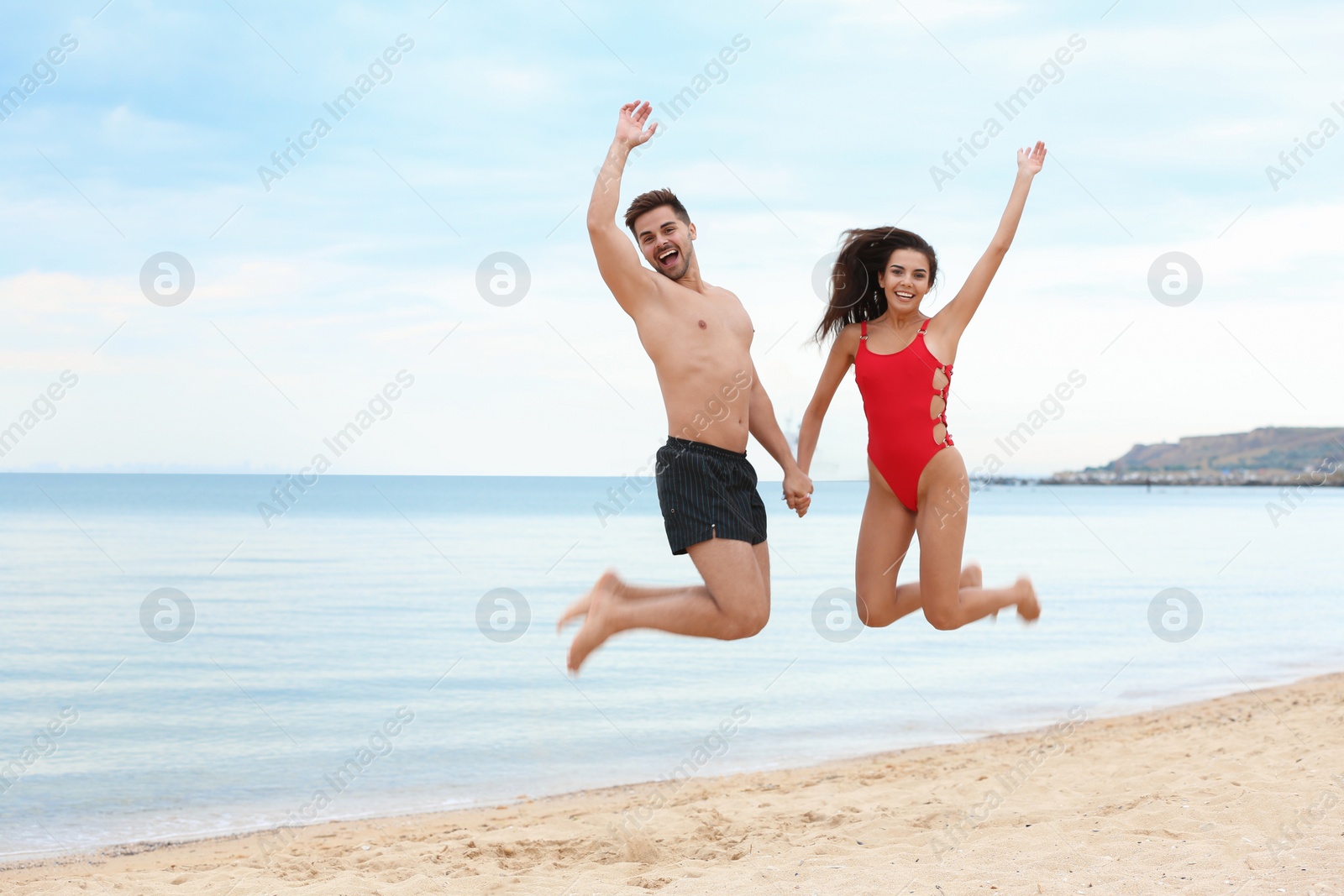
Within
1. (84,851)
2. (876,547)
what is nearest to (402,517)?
(84,851)

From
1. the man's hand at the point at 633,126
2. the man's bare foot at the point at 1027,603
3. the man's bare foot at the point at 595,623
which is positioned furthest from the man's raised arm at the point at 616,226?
the man's bare foot at the point at 1027,603

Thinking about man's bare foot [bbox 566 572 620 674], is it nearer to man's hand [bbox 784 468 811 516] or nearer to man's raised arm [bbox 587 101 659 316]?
man's hand [bbox 784 468 811 516]

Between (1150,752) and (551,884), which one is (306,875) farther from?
(1150,752)

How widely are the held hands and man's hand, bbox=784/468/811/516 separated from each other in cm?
181

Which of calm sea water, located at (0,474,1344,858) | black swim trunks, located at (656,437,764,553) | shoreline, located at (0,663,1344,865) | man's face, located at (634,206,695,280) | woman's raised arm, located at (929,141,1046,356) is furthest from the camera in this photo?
calm sea water, located at (0,474,1344,858)

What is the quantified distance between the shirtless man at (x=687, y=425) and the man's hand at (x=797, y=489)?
12mm

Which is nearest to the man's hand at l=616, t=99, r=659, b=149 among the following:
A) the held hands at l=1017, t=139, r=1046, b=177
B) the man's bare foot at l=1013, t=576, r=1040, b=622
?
the held hands at l=1017, t=139, r=1046, b=177

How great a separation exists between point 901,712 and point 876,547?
25.9 feet

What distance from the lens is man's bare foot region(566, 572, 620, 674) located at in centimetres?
452

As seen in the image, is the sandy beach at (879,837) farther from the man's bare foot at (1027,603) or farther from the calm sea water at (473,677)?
the man's bare foot at (1027,603)

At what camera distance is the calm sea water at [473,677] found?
391 inches

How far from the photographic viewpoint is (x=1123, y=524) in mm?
57312

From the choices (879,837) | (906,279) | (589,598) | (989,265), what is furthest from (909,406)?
(879,837)

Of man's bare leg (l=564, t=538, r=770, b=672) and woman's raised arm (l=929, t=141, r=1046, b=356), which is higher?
woman's raised arm (l=929, t=141, r=1046, b=356)
